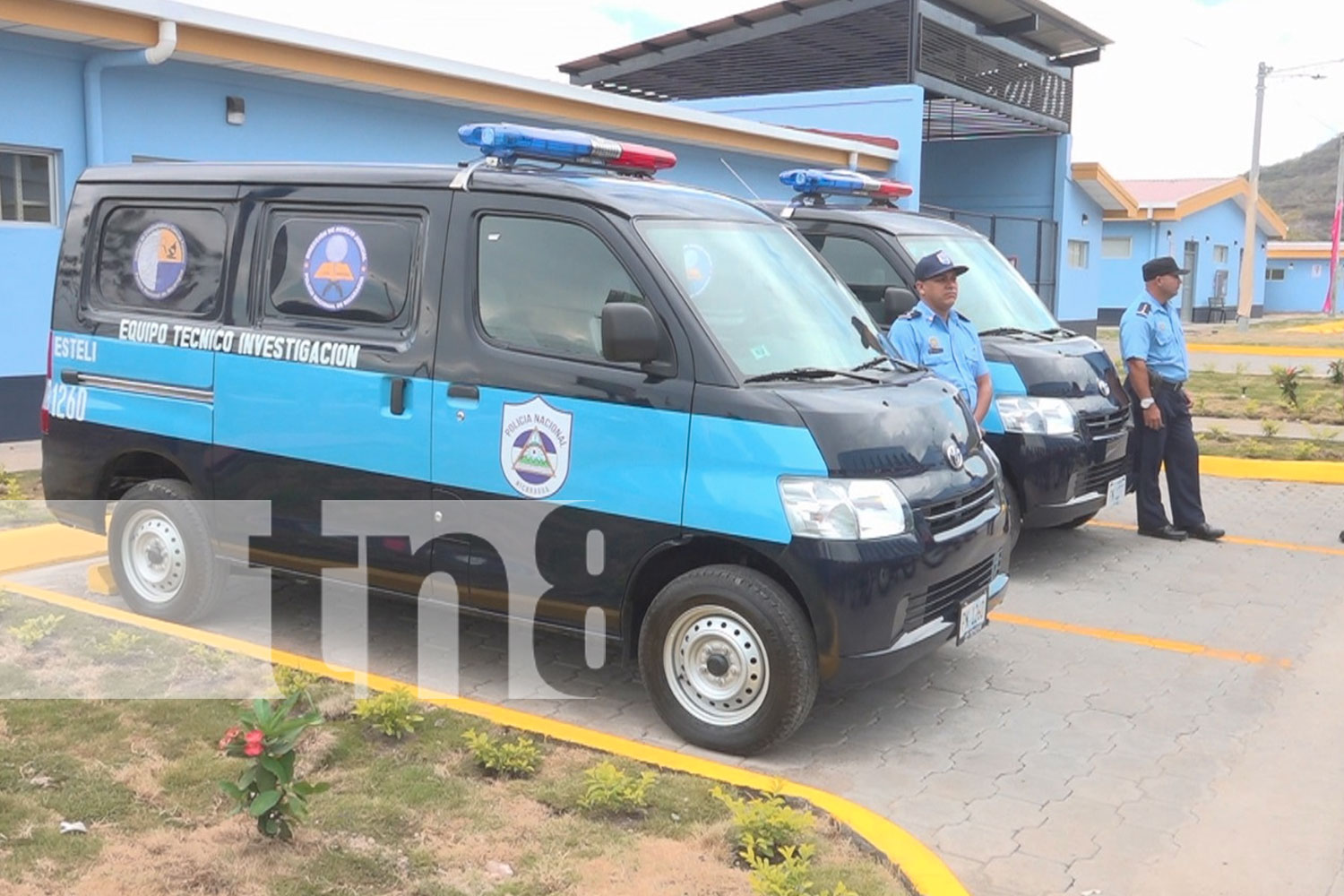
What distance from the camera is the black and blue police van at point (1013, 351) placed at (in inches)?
296

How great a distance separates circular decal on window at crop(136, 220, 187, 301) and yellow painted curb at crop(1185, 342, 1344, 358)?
23.6 metres

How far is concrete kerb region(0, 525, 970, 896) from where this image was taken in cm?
400


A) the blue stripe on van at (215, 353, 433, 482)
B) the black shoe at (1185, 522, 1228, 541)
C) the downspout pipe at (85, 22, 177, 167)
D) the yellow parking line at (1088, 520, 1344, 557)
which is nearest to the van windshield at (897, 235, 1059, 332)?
the black shoe at (1185, 522, 1228, 541)

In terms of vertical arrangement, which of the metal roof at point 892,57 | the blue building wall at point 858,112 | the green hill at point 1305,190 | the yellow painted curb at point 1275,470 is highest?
the green hill at point 1305,190

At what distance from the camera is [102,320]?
6320 mm

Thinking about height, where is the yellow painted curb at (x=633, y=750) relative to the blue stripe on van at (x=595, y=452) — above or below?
below

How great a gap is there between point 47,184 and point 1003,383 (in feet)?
26.0

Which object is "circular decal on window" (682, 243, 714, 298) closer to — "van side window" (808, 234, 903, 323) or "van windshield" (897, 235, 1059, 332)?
"van side window" (808, 234, 903, 323)

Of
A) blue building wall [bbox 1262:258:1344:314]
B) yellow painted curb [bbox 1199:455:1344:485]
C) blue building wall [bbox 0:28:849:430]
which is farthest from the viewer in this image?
blue building wall [bbox 1262:258:1344:314]

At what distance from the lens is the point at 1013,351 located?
25.6 feet

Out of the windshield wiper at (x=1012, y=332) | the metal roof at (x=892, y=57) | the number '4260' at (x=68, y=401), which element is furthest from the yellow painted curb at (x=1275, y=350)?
the number '4260' at (x=68, y=401)

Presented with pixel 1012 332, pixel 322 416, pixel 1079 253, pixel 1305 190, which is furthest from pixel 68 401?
pixel 1305 190

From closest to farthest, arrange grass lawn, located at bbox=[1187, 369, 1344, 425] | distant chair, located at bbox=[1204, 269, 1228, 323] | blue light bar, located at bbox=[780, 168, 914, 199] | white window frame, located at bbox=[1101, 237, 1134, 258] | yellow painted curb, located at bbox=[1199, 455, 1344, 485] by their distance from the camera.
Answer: blue light bar, located at bbox=[780, 168, 914, 199]
yellow painted curb, located at bbox=[1199, 455, 1344, 485]
grass lawn, located at bbox=[1187, 369, 1344, 425]
white window frame, located at bbox=[1101, 237, 1134, 258]
distant chair, located at bbox=[1204, 269, 1228, 323]

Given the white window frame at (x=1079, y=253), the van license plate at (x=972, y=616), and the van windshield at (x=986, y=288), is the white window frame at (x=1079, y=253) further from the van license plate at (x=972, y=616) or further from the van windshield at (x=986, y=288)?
the van license plate at (x=972, y=616)
